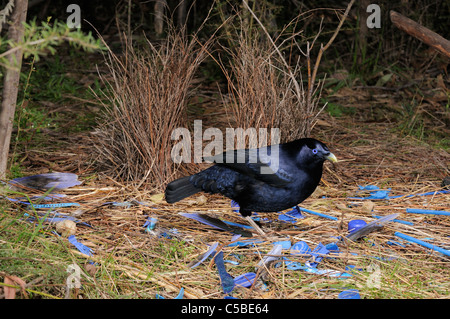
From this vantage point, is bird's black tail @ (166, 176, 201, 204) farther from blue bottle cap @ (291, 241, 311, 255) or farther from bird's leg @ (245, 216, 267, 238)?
blue bottle cap @ (291, 241, 311, 255)

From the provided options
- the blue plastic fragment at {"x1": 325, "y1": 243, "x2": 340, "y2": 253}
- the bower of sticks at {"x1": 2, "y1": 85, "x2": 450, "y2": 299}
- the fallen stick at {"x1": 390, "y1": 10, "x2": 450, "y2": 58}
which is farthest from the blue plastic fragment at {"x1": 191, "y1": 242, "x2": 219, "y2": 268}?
the fallen stick at {"x1": 390, "y1": 10, "x2": 450, "y2": 58}

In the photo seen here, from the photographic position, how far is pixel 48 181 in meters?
3.61

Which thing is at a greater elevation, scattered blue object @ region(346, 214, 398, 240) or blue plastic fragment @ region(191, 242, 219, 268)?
scattered blue object @ region(346, 214, 398, 240)

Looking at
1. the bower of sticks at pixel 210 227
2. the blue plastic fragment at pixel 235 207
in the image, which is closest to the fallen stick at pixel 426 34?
the bower of sticks at pixel 210 227

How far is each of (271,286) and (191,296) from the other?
374 millimetres

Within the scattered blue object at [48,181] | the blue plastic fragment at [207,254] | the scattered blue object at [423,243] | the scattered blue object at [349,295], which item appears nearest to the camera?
the scattered blue object at [349,295]

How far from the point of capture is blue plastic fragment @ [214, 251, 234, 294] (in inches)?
98.3

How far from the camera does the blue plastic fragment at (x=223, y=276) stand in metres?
2.50

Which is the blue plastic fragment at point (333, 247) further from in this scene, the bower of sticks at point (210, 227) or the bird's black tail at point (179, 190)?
the bird's black tail at point (179, 190)

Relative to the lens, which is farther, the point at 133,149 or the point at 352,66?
the point at 352,66

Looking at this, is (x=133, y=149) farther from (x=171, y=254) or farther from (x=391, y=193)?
(x=391, y=193)

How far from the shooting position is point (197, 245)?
295 centimetres

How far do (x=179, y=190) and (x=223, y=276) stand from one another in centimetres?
77

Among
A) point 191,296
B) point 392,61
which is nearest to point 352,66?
point 392,61
